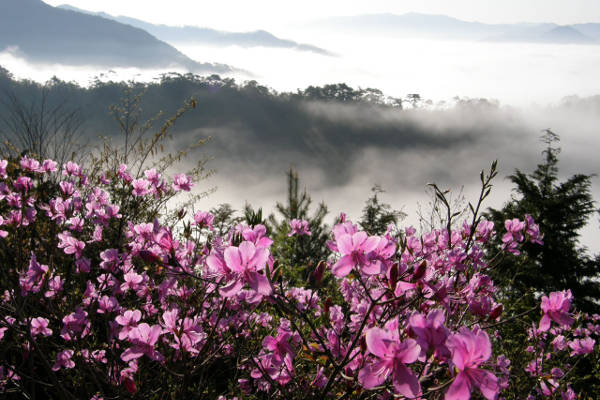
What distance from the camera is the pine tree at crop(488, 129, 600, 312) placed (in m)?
14.2

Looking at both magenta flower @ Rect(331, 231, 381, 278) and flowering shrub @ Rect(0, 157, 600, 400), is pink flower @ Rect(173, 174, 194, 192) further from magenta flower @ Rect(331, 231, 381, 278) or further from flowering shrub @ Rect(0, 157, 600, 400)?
magenta flower @ Rect(331, 231, 381, 278)

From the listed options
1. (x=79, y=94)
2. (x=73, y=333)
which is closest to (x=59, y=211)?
(x=73, y=333)

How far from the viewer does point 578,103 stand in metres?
178

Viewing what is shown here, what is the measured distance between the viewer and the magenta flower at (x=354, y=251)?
3.95 ft

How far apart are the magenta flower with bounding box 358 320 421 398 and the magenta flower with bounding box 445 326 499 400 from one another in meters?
0.09

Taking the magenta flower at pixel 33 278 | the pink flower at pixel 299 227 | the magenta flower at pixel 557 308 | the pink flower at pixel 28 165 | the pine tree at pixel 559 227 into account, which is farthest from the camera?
the pine tree at pixel 559 227

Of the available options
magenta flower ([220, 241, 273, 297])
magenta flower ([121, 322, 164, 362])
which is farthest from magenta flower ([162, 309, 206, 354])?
magenta flower ([220, 241, 273, 297])

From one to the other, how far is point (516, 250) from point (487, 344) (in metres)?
1.77

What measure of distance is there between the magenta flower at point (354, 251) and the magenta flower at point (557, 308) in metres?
0.75

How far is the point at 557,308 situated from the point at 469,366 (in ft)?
2.36

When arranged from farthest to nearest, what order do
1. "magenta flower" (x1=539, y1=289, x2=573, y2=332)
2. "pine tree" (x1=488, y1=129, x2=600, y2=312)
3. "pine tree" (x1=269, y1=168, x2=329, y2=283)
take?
"pine tree" (x1=488, y1=129, x2=600, y2=312), "pine tree" (x1=269, y1=168, x2=329, y2=283), "magenta flower" (x1=539, y1=289, x2=573, y2=332)

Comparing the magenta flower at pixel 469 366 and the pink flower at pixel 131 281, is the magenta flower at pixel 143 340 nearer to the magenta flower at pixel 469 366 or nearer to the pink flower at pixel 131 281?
the pink flower at pixel 131 281

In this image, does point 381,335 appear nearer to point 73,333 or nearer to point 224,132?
point 73,333

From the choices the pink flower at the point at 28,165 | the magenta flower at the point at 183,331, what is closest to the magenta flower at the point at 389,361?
the magenta flower at the point at 183,331
